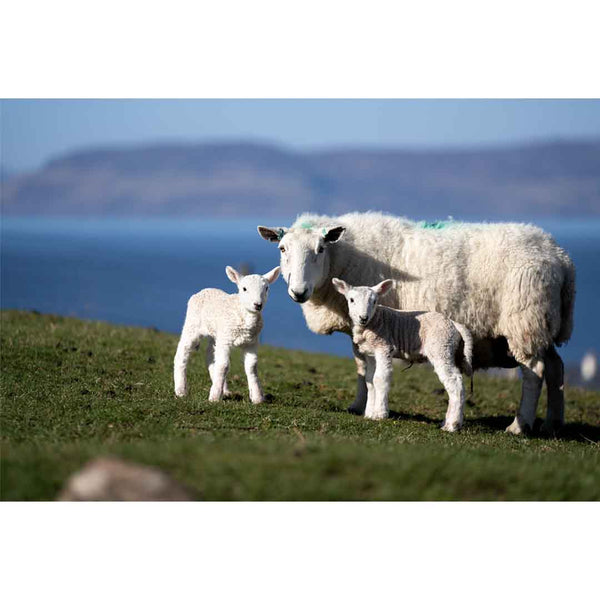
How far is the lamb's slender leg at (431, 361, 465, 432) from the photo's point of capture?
33.7 ft

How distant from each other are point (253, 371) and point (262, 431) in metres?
1.42

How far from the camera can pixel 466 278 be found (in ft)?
38.5

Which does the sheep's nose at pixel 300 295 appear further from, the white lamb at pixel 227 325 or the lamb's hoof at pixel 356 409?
the lamb's hoof at pixel 356 409

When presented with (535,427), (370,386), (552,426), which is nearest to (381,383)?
(370,386)

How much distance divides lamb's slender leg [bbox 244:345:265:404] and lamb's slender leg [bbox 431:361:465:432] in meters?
2.19

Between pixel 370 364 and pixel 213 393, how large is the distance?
209cm

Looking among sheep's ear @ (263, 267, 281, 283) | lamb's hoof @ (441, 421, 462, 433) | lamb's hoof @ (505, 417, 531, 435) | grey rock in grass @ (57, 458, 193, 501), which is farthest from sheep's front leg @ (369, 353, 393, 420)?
grey rock in grass @ (57, 458, 193, 501)

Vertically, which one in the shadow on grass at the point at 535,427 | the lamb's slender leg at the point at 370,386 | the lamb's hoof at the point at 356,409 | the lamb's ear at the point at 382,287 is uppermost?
the lamb's ear at the point at 382,287

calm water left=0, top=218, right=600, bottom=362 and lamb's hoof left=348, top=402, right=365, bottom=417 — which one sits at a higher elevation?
calm water left=0, top=218, right=600, bottom=362

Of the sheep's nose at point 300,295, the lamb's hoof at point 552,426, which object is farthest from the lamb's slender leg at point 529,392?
the sheep's nose at point 300,295

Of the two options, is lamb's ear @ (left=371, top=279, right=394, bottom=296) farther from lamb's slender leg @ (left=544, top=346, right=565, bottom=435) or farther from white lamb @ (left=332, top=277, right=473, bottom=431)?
lamb's slender leg @ (left=544, top=346, right=565, bottom=435)

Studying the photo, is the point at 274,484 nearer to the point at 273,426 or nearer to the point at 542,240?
the point at 273,426

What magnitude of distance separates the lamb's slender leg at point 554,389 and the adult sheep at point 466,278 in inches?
26.0

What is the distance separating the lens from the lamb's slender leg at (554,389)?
495 inches
